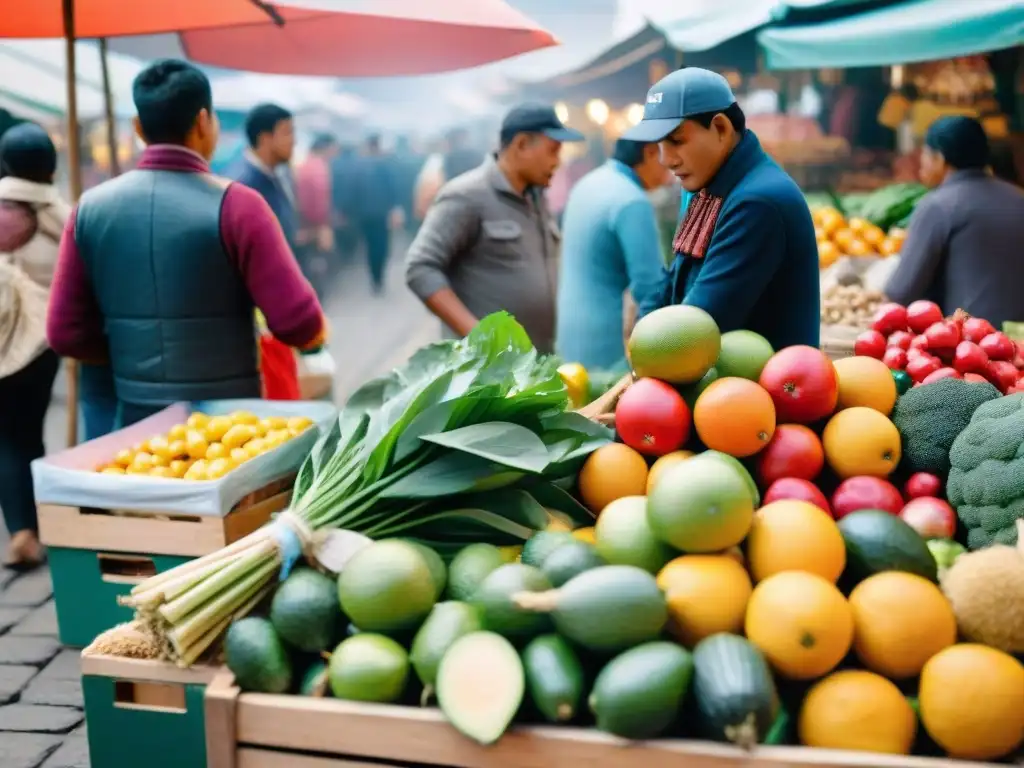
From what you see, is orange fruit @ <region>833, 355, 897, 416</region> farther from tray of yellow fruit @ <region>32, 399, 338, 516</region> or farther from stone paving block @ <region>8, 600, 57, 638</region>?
stone paving block @ <region>8, 600, 57, 638</region>

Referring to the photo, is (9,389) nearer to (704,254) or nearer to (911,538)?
(704,254)

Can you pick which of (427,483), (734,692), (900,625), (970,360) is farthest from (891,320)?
(734,692)

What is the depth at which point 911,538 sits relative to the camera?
1.83 meters

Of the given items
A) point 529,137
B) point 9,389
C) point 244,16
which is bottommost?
point 9,389

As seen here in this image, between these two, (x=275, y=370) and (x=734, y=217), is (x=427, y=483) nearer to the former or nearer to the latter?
(x=734, y=217)

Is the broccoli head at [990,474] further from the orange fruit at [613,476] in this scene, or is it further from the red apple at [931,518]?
the orange fruit at [613,476]

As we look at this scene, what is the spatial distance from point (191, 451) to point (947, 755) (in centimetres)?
242

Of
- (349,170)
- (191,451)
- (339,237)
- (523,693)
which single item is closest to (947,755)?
(523,693)

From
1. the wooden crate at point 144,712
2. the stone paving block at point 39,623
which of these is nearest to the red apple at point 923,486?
the wooden crate at point 144,712

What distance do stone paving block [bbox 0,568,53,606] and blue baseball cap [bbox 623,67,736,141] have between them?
128 inches

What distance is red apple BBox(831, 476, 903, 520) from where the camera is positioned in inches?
81.8

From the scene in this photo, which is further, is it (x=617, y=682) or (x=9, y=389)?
(x=9, y=389)

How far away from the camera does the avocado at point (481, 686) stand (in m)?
1.62

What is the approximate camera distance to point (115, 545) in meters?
3.07
